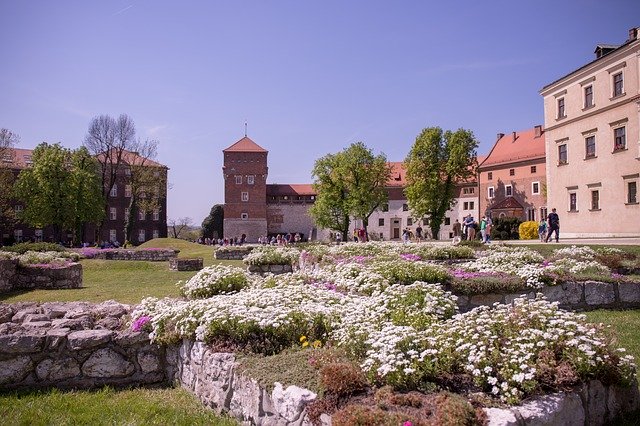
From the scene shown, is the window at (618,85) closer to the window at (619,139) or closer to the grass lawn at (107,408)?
the window at (619,139)

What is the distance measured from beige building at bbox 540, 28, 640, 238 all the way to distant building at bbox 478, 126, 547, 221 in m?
18.5

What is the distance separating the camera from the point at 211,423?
4527 mm

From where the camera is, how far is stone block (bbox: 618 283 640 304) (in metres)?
10.2

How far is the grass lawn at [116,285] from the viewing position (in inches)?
513

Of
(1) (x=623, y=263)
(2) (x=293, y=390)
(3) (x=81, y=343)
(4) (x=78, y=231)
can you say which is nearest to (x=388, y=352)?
(2) (x=293, y=390)

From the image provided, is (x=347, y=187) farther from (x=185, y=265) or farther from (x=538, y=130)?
(x=185, y=265)

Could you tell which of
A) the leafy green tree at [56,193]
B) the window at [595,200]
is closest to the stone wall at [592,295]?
the window at [595,200]

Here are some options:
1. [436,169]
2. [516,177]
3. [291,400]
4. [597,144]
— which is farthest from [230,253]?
[516,177]

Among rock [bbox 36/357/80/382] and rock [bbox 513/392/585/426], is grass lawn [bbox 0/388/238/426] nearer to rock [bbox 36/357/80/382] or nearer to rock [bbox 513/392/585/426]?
rock [bbox 36/357/80/382]

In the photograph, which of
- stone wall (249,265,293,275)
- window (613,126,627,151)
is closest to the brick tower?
window (613,126,627,151)

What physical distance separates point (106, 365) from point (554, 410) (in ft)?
15.9

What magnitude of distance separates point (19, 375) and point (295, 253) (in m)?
13.6

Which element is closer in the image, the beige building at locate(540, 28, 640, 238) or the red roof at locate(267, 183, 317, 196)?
the beige building at locate(540, 28, 640, 238)

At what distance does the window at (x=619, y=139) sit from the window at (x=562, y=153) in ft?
15.5
